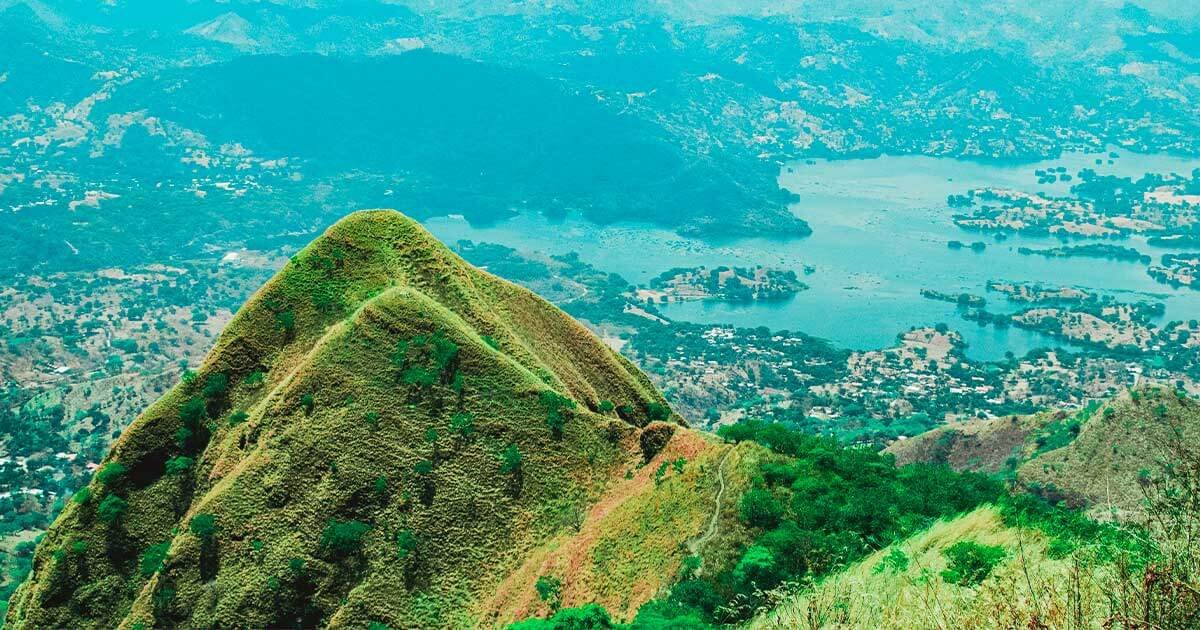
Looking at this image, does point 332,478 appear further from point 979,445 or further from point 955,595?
point 979,445

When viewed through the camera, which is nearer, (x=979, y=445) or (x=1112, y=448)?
(x=1112, y=448)

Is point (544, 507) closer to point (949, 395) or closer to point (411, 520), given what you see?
point (411, 520)

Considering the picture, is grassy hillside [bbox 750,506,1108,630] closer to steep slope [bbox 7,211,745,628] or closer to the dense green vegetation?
steep slope [bbox 7,211,745,628]

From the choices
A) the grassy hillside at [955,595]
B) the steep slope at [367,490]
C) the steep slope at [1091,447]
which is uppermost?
the grassy hillside at [955,595]

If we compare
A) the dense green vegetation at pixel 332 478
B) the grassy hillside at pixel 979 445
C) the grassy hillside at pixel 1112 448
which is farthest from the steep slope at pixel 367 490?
the grassy hillside at pixel 979 445

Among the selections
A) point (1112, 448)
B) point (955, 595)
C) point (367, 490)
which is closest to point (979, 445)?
point (1112, 448)

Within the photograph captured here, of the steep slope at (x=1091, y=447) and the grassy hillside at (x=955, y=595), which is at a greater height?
the grassy hillside at (x=955, y=595)

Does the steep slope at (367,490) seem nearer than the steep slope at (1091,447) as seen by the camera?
Yes

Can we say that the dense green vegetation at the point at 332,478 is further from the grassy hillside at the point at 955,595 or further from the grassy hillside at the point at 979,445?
the grassy hillside at the point at 979,445

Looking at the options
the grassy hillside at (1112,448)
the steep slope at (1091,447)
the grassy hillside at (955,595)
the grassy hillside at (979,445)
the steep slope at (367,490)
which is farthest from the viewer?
the grassy hillside at (979,445)

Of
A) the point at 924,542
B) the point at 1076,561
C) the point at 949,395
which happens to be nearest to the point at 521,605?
the point at 924,542
